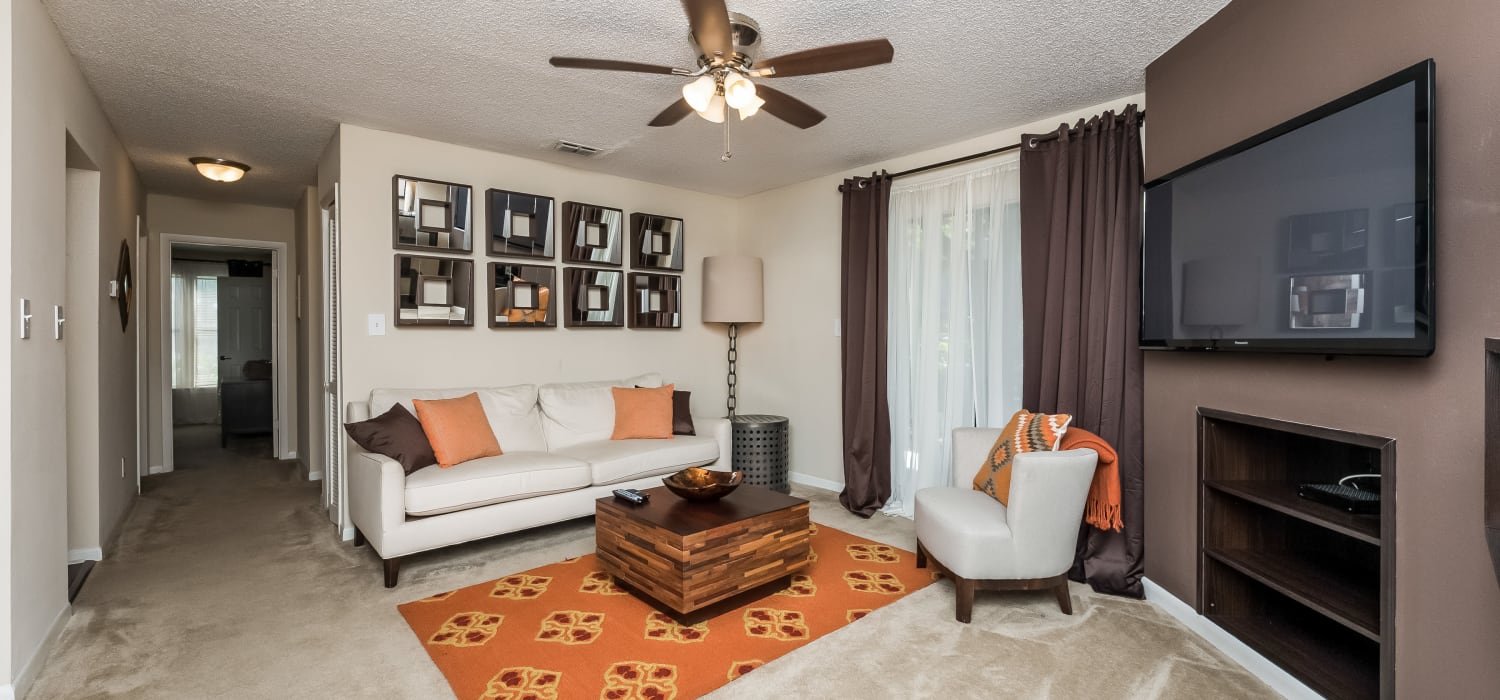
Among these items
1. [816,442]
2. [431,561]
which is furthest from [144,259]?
[816,442]

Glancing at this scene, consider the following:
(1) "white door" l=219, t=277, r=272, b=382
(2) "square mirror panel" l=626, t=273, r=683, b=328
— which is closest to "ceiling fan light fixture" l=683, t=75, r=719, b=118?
(2) "square mirror panel" l=626, t=273, r=683, b=328

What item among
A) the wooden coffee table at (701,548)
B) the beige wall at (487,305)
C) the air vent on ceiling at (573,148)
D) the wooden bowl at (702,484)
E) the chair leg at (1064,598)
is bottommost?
the chair leg at (1064,598)

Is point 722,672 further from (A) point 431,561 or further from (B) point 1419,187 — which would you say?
(B) point 1419,187

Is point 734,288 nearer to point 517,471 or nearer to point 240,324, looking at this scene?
point 517,471

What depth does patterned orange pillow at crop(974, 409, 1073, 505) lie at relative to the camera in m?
2.71

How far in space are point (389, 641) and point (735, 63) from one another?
243 centimetres

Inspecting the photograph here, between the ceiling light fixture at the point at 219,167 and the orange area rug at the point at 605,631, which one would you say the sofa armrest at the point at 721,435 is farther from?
the ceiling light fixture at the point at 219,167

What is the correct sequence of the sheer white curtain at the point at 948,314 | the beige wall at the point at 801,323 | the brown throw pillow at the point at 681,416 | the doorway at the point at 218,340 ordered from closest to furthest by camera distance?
1. the sheer white curtain at the point at 948,314
2. the brown throw pillow at the point at 681,416
3. the beige wall at the point at 801,323
4. the doorway at the point at 218,340

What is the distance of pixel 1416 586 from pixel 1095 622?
42.0 inches

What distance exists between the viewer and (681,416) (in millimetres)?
4359

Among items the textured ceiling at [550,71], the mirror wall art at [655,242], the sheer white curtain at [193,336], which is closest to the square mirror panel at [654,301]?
the mirror wall art at [655,242]

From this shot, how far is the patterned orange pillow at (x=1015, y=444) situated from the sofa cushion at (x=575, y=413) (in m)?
2.35

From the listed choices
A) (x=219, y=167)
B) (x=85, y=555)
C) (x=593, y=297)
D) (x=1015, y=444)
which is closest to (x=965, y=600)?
(x=1015, y=444)

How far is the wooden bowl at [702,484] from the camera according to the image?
2787 mm
